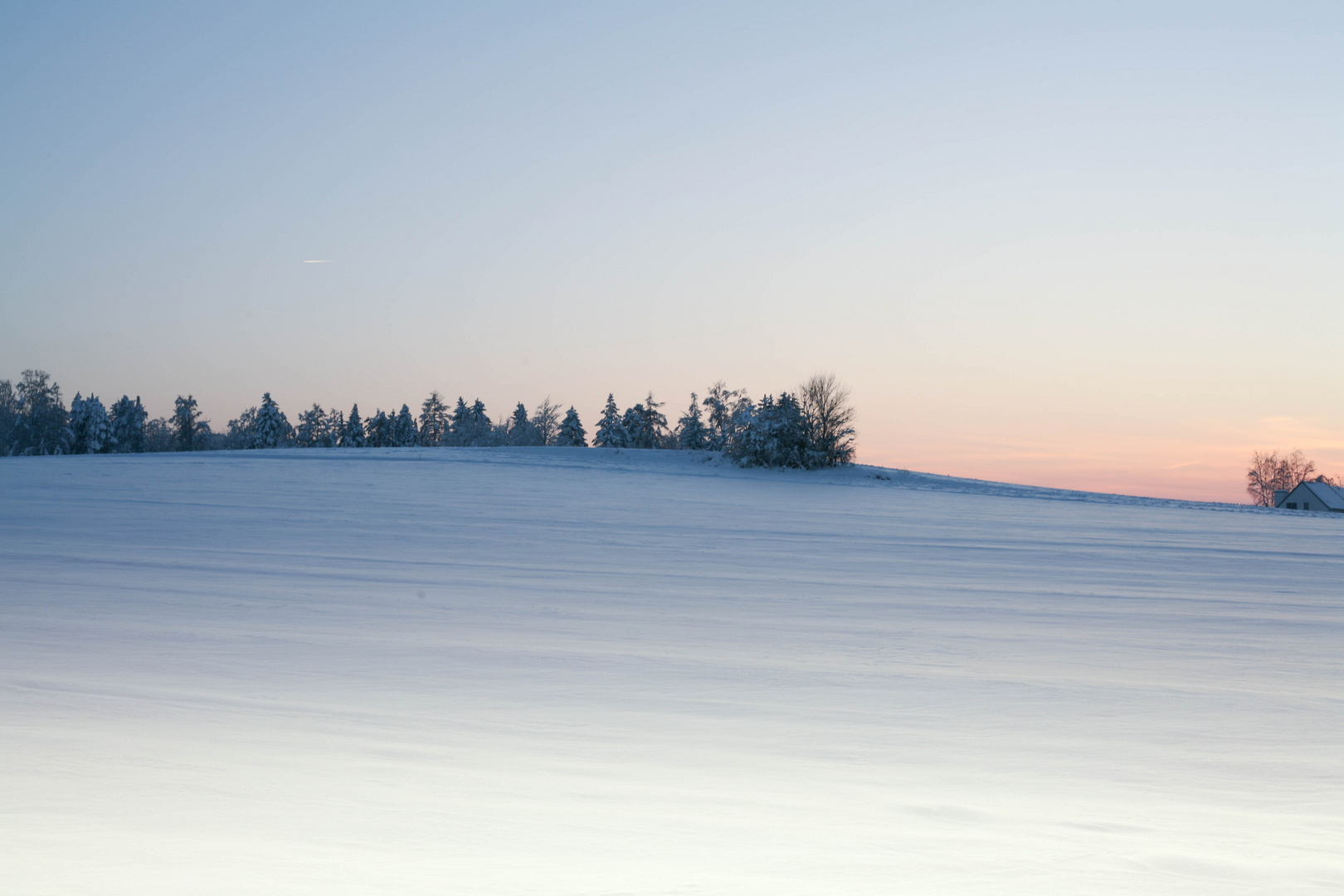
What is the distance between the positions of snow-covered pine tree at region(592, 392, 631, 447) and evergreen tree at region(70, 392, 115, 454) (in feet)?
124

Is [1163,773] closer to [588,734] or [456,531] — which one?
[588,734]

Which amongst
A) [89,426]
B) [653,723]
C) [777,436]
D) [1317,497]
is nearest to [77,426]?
[89,426]

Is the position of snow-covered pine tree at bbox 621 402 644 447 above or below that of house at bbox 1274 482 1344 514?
above

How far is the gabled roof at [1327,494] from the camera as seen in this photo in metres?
55.6

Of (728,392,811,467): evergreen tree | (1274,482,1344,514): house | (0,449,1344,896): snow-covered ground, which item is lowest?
(0,449,1344,896): snow-covered ground

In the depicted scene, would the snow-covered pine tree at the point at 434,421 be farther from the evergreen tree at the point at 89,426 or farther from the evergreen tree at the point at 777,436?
the evergreen tree at the point at 777,436

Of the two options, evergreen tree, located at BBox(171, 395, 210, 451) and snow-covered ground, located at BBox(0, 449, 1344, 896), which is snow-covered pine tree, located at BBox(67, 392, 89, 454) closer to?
evergreen tree, located at BBox(171, 395, 210, 451)

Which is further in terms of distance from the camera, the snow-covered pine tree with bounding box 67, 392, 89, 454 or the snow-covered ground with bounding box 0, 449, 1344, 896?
the snow-covered pine tree with bounding box 67, 392, 89, 454

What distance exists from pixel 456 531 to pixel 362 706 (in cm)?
1080

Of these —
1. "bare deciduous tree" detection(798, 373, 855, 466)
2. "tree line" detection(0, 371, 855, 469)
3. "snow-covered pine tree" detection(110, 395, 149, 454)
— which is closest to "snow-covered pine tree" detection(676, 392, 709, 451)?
"tree line" detection(0, 371, 855, 469)

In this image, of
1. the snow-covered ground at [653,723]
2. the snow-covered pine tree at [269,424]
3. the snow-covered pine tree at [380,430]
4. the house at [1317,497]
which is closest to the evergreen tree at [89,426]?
the snow-covered pine tree at [269,424]

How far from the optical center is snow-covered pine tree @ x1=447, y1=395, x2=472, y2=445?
90.8 m

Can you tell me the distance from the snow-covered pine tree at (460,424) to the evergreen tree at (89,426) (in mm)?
Answer: 29969

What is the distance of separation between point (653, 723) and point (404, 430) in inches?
3120
